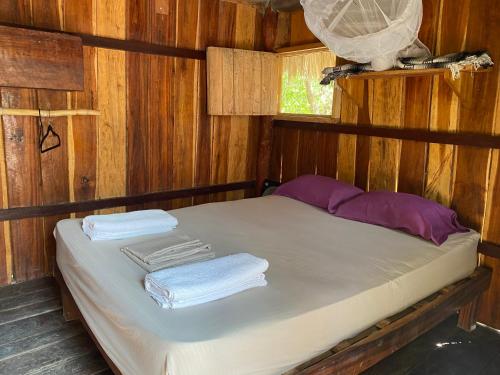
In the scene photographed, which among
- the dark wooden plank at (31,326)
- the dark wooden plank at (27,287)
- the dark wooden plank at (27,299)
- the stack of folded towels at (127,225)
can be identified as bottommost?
the dark wooden plank at (31,326)

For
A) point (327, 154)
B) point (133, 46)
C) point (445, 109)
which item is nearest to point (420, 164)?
point (445, 109)

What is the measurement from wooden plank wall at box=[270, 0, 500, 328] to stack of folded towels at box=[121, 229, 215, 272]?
1635 mm

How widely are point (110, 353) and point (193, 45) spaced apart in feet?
8.44

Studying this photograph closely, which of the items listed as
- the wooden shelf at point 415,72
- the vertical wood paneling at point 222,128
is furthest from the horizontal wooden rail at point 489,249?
the vertical wood paneling at point 222,128

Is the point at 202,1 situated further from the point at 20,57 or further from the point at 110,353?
the point at 110,353

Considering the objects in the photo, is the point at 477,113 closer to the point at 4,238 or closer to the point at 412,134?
the point at 412,134

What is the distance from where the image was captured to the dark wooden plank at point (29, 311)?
2.44 m

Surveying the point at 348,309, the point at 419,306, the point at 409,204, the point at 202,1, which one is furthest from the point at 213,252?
the point at 202,1

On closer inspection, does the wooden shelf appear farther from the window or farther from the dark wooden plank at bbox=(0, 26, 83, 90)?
the dark wooden plank at bbox=(0, 26, 83, 90)

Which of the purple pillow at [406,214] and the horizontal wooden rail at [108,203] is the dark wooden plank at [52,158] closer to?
the horizontal wooden rail at [108,203]

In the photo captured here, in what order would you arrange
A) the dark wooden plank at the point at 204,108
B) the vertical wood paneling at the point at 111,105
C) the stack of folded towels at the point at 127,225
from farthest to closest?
the dark wooden plank at the point at 204,108
the vertical wood paneling at the point at 111,105
the stack of folded towels at the point at 127,225

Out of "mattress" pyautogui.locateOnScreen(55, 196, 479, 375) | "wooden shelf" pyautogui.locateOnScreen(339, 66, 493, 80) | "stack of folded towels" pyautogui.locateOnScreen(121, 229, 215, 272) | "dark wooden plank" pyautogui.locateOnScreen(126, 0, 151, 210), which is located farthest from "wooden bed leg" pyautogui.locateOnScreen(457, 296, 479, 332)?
"dark wooden plank" pyautogui.locateOnScreen(126, 0, 151, 210)

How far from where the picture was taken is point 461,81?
262cm

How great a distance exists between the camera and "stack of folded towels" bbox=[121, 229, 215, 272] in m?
1.89
